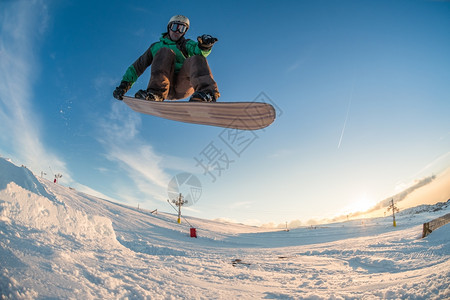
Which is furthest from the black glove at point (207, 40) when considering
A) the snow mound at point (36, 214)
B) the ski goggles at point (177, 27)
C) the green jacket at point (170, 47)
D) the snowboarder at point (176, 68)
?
the snow mound at point (36, 214)

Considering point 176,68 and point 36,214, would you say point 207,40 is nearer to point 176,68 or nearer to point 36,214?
point 176,68

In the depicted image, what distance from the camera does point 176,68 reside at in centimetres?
363

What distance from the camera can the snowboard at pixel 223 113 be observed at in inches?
110

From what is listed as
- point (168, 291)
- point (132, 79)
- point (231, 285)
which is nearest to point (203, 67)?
point (132, 79)

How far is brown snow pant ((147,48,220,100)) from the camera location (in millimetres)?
2994

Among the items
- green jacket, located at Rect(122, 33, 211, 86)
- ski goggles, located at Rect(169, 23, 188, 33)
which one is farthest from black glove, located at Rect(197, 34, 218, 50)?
ski goggles, located at Rect(169, 23, 188, 33)

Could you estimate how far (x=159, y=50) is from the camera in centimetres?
346

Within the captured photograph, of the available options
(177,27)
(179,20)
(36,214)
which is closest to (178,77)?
(177,27)

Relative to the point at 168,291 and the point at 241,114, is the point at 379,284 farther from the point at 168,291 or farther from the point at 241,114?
the point at 241,114

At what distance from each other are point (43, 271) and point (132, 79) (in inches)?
127

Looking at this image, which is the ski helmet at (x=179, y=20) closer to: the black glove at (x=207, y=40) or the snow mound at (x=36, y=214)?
the black glove at (x=207, y=40)

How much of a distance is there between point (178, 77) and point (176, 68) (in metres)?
0.16

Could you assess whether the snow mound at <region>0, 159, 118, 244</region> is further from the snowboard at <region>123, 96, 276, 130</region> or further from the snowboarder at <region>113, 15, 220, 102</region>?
the snowboard at <region>123, 96, 276, 130</region>

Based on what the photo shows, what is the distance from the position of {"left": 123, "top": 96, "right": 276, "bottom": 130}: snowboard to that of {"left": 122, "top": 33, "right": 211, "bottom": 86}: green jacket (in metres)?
0.58
